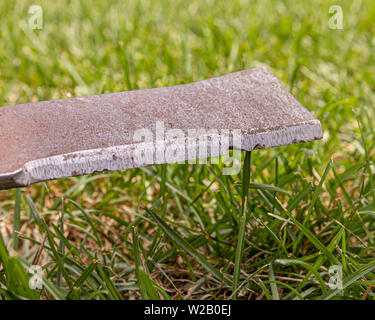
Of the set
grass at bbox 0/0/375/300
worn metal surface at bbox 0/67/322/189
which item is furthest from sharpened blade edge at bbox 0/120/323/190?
grass at bbox 0/0/375/300

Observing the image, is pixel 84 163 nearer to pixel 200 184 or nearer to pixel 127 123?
pixel 127 123

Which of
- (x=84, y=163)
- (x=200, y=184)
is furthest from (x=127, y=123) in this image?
(x=200, y=184)

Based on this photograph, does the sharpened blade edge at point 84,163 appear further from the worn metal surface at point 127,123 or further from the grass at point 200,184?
the grass at point 200,184

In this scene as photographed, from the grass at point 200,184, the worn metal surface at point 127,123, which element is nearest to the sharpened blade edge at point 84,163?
the worn metal surface at point 127,123

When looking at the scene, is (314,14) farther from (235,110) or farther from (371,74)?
(235,110)

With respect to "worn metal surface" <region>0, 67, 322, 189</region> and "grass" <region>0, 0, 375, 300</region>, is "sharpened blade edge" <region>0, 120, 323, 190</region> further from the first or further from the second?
"grass" <region>0, 0, 375, 300</region>

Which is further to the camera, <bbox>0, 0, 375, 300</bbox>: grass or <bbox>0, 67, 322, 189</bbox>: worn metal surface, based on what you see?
<bbox>0, 0, 375, 300</bbox>: grass
